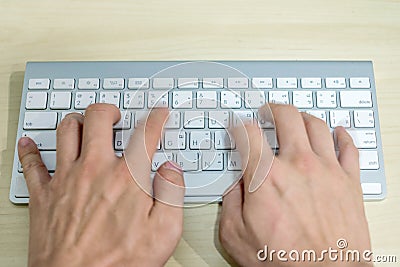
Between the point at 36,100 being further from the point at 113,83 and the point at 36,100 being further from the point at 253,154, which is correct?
the point at 253,154

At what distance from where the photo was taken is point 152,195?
59cm

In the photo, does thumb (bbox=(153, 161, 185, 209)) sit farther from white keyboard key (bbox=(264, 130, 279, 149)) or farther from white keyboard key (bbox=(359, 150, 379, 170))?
white keyboard key (bbox=(359, 150, 379, 170))

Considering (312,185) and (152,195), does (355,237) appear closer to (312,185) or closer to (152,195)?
(312,185)

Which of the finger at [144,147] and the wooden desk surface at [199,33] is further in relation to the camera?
the wooden desk surface at [199,33]

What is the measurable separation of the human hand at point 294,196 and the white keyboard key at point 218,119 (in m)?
0.02

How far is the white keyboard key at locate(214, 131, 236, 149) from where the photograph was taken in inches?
24.2

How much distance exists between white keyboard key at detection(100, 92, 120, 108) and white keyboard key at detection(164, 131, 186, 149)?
82mm

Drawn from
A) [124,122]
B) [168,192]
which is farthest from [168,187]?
[124,122]

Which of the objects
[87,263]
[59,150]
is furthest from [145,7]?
[87,263]

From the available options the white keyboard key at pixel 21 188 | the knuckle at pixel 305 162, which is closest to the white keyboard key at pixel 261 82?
the knuckle at pixel 305 162

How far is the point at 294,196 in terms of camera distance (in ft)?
1.91

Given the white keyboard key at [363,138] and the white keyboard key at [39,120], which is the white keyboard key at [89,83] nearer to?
the white keyboard key at [39,120]

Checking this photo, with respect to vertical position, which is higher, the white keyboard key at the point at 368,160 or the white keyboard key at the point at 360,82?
the white keyboard key at the point at 360,82

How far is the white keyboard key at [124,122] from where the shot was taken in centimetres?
63
